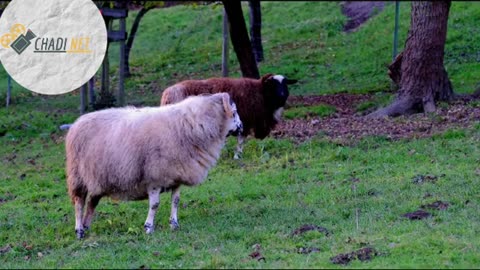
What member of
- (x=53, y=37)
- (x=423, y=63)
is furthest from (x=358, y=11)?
(x=53, y=37)

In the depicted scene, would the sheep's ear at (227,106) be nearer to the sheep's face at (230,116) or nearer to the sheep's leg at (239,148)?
the sheep's face at (230,116)

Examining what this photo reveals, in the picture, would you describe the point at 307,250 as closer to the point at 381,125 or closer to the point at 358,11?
the point at 381,125

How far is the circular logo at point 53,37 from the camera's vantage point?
57.4 ft

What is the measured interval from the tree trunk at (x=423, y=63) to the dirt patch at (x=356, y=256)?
8.35 meters

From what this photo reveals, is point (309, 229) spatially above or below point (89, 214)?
above

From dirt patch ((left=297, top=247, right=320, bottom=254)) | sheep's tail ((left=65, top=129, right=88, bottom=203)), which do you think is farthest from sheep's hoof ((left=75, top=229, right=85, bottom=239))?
dirt patch ((left=297, top=247, right=320, bottom=254))

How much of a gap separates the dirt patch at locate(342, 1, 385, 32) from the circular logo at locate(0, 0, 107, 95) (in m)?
13.2

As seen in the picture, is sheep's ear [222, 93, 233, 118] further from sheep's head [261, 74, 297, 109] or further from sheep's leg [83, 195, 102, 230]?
sheep's head [261, 74, 297, 109]

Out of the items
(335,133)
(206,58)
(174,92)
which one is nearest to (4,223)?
(174,92)

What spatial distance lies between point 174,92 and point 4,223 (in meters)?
4.46

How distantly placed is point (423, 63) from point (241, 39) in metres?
4.64

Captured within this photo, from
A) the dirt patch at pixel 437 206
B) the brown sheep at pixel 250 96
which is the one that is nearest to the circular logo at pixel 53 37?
the brown sheep at pixel 250 96

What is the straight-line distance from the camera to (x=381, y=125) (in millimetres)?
15023

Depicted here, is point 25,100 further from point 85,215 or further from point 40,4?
point 85,215
